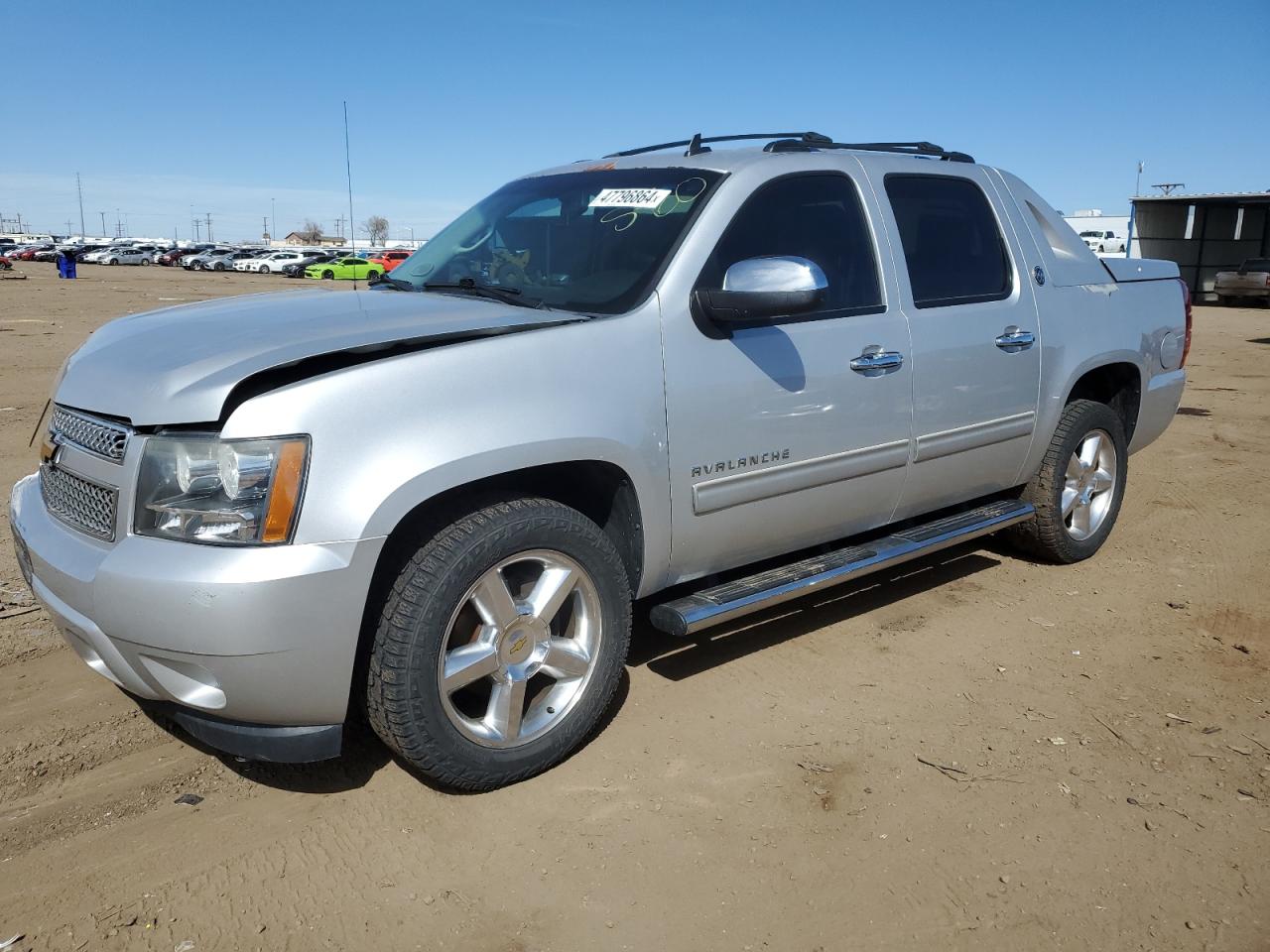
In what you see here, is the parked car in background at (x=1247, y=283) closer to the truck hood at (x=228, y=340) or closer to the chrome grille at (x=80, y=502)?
the truck hood at (x=228, y=340)

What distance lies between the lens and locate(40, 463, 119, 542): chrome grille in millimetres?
2703

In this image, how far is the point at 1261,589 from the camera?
16.1 feet

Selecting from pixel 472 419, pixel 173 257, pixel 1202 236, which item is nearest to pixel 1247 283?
pixel 1202 236

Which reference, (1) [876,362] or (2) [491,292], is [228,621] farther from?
(1) [876,362]

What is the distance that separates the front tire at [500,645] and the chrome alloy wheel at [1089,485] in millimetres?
2884

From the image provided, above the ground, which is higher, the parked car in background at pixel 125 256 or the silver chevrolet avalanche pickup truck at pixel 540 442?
the parked car in background at pixel 125 256

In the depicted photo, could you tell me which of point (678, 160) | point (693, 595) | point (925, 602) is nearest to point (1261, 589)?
point (925, 602)

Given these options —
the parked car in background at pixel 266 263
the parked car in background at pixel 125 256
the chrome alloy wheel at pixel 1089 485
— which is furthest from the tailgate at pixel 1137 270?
the parked car in background at pixel 125 256

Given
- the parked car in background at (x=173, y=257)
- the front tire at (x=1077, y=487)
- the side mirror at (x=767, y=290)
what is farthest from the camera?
the parked car in background at (x=173, y=257)

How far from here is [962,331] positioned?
4.14 metres

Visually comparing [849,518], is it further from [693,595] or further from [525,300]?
[525,300]

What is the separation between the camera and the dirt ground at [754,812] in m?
2.49

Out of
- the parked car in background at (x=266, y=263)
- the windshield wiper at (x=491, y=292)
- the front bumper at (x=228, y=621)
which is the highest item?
the parked car in background at (x=266, y=263)

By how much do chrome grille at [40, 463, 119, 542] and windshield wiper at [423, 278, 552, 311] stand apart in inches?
54.0
